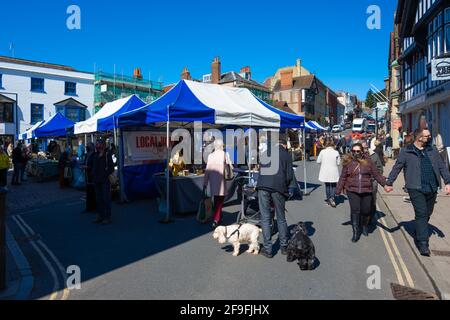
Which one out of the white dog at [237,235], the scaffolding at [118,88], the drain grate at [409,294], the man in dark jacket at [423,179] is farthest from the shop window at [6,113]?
the drain grate at [409,294]

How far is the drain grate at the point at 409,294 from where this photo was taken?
4.07 m

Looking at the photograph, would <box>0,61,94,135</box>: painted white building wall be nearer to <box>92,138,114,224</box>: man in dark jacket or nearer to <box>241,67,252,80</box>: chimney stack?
<box>241,67,252,80</box>: chimney stack

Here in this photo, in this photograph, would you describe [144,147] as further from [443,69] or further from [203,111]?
[443,69]

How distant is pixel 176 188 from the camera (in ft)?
27.2

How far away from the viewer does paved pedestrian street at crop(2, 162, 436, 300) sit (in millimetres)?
4211

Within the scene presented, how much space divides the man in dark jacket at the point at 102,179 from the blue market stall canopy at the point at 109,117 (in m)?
2.27

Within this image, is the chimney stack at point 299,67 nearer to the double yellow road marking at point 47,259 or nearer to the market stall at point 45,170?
the market stall at point 45,170

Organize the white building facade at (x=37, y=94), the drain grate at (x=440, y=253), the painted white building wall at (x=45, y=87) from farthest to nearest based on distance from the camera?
the painted white building wall at (x=45, y=87), the white building facade at (x=37, y=94), the drain grate at (x=440, y=253)

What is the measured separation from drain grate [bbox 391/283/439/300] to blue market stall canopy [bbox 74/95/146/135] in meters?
7.88

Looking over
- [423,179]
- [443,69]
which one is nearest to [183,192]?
[423,179]

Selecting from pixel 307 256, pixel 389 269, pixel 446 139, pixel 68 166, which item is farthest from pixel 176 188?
pixel 446 139

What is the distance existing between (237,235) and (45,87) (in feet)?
124

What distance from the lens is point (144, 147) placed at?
11.0m
